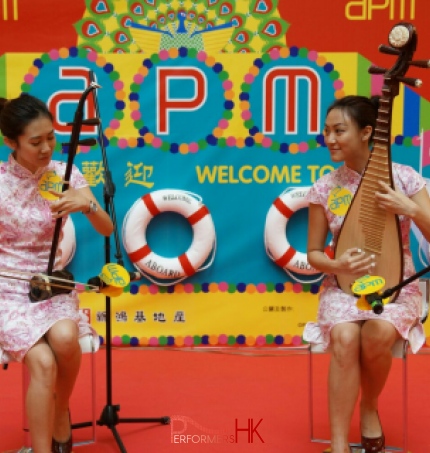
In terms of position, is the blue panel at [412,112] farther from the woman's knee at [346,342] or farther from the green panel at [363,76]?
the woman's knee at [346,342]

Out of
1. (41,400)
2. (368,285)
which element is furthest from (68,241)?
(368,285)

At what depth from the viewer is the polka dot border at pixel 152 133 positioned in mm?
3682

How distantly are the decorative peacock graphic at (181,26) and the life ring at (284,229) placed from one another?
2.38 feet

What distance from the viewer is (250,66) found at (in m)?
3.68

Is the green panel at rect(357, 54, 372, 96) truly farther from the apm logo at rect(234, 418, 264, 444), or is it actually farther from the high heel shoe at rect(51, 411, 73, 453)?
the high heel shoe at rect(51, 411, 73, 453)

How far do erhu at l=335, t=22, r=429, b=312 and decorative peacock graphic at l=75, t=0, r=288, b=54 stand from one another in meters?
1.56

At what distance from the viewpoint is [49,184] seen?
7.73 ft

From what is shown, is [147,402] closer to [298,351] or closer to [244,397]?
[244,397]

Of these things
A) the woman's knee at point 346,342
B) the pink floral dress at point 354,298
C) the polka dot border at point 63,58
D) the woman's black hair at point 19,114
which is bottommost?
the woman's knee at point 346,342

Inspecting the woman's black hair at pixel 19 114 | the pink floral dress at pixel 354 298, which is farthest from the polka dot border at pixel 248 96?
the woman's black hair at pixel 19 114

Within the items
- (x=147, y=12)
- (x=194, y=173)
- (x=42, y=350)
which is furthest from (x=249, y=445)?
(x=147, y=12)

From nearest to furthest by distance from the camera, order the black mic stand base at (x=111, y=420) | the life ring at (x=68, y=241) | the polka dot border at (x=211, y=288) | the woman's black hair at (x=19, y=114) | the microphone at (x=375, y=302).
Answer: the microphone at (x=375, y=302) < the woman's black hair at (x=19, y=114) < the black mic stand base at (x=111, y=420) < the life ring at (x=68, y=241) < the polka dot border at (x=211, y=288)

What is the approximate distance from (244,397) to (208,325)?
77cm

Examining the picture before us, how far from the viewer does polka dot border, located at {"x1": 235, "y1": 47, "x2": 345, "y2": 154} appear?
367cm
